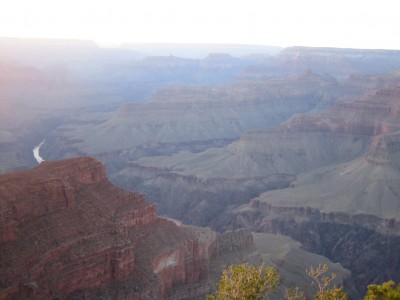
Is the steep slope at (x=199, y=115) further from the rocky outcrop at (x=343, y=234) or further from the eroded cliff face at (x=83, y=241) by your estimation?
the eroded cliff face at (x=83, y=241)

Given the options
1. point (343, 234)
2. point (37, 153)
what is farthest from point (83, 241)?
point (37, 153)

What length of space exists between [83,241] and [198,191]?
2618 inches

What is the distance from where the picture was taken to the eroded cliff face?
3928cm

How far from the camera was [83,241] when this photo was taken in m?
42.9

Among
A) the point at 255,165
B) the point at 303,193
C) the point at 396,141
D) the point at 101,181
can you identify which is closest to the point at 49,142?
the point at 255,165

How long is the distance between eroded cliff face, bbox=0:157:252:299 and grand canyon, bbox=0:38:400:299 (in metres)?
0.12

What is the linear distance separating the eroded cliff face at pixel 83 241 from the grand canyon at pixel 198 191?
0.12m

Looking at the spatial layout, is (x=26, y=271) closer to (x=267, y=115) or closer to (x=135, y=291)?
(x=135, y=291)

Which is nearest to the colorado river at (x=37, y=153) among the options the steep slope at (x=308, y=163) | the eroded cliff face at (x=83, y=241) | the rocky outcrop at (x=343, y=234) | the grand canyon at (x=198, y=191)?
the grand canyon at (x=198, y=191)

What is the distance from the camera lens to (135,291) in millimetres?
43688

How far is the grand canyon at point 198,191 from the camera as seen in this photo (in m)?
42.6

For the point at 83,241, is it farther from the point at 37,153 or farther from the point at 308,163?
the point at 37,153

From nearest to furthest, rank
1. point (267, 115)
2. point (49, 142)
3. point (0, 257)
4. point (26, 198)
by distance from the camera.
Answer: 1. point (0, 257)
2. point (26, 198)
3. point (49, 142)
4. point (267, 115)

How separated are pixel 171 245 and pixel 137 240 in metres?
3.66
